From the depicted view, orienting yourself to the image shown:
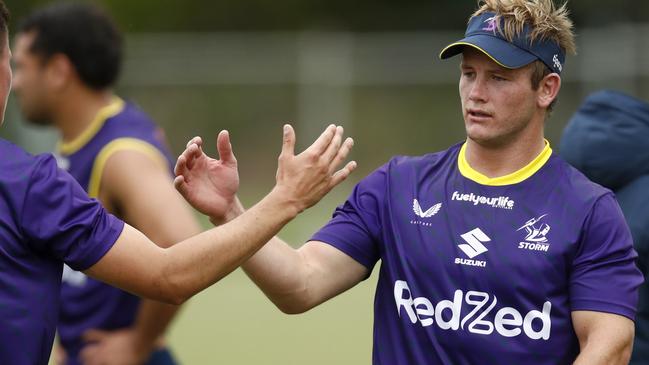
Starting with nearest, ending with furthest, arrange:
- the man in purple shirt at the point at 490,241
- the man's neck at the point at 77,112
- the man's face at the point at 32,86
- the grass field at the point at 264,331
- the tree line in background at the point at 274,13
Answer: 1. the man in purple shirt at the point at 490,241
2. the man's neck at the point at 77,112
3. the man's face at the point at 32,86
4. the grass field at the point at 264,331
5. the tree line in background at the point at 274,13

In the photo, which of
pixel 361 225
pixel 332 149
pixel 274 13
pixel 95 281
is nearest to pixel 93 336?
pixel 95 281

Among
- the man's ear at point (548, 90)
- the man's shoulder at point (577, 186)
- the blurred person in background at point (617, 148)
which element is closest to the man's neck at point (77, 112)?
the blurred person in background at point (617, 148)

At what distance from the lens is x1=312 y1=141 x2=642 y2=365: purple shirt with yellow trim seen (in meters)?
3.92

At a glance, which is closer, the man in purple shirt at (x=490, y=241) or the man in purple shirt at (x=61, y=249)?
the man in purple shirt at (x=61, y=249)

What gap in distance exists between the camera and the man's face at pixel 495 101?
13.4 ft

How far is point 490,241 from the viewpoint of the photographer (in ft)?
13.2

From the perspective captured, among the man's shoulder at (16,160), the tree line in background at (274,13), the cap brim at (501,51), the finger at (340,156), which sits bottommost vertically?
the tree line in background at (274,13)

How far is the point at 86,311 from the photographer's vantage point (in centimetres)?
560

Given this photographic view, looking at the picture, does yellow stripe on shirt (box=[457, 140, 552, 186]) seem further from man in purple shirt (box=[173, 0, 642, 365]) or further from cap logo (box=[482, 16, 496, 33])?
cap logo (box=[482, 16, 496, 33])

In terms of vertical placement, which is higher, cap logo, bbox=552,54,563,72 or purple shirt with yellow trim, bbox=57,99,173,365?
cap logo, bbox=552,54,563,72

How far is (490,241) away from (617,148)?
113 cm

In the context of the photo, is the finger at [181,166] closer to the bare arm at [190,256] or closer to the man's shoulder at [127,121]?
the bare arm at [190,256]

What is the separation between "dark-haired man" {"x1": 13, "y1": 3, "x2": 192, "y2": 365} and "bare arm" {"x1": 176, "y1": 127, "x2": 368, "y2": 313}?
133cm

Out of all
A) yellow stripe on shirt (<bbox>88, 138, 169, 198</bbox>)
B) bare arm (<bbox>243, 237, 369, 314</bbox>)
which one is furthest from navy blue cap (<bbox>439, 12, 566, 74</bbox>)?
yellow stripe on shirt (<bbox>88, 138, 169, 198</bbox>)
